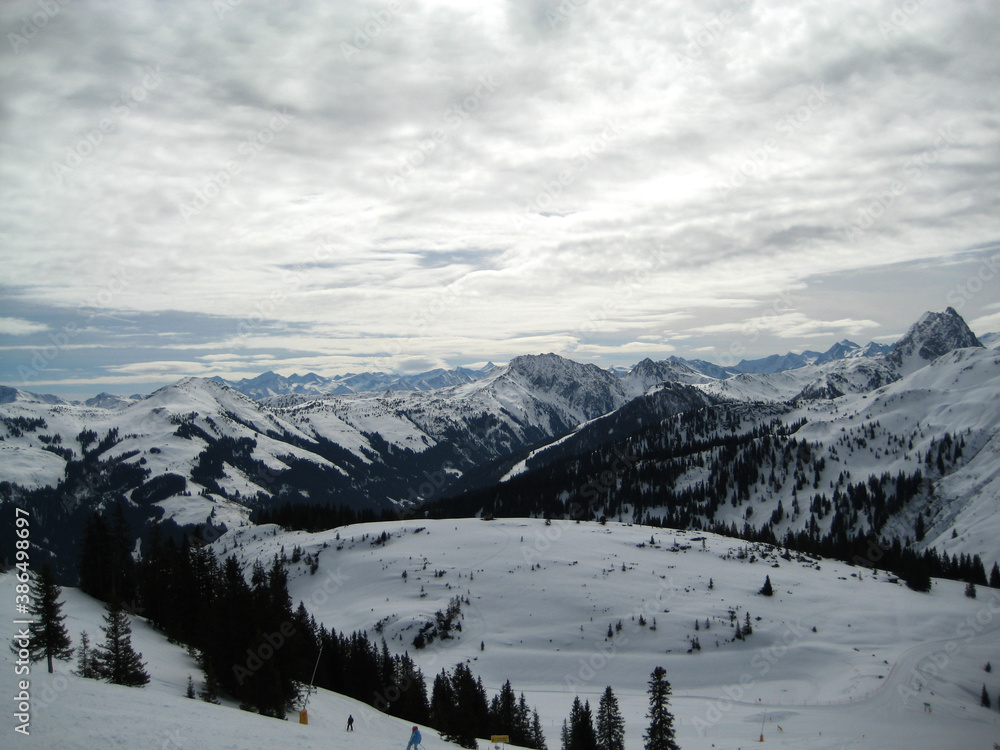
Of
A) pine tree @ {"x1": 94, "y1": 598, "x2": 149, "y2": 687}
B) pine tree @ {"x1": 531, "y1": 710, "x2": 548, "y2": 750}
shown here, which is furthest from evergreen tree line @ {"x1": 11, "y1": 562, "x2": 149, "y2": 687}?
pine tree @ {"x1": 531, "y1": 710, "x2": 548, "y2": 750}

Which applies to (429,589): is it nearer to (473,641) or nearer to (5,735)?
(473,641)

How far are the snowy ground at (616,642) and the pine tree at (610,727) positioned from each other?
10897 millimetres

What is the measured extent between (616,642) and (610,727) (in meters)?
47.1

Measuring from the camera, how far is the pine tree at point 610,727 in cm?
5478

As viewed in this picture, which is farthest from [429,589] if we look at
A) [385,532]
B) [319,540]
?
[319,540]

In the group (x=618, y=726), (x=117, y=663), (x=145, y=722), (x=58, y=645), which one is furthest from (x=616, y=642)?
(x=145, y=722)

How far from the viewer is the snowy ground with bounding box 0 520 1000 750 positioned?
3434 centimetres

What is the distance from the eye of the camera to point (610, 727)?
54.8 metres

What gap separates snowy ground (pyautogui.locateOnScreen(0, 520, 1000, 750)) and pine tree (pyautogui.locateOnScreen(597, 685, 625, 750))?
429 inches

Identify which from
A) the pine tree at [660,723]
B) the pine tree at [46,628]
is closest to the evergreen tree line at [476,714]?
Answer: the pine tree at [660,723]

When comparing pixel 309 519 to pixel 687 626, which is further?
pixel 309 519

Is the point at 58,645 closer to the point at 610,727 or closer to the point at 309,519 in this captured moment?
the point at 610,727

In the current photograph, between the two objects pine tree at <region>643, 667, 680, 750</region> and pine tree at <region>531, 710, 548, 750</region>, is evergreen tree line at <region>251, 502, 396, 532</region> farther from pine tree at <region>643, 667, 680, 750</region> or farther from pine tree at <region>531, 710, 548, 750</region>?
pine tree at <region>643, 667, 680, 750</region>

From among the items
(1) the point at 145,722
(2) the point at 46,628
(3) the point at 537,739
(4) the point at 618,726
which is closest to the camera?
(1) the point at 145,722
